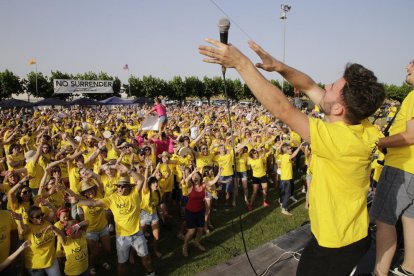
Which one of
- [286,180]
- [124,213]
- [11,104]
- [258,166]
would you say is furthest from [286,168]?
[11,104]

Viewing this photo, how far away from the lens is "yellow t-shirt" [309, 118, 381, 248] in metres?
1.60

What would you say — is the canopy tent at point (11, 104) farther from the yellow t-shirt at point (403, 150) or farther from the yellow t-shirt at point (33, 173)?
the yellow t-shirt at point (403, 150)

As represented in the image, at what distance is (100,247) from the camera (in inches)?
248

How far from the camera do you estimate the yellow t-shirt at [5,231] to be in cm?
420

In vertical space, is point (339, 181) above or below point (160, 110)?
below

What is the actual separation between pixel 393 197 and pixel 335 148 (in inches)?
60.5

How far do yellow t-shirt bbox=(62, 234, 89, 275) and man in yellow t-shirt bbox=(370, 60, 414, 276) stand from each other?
405 cm

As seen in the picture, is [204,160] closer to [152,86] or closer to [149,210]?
[149,210]

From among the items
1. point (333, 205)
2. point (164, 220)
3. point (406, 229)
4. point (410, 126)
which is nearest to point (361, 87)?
point (333, 205)

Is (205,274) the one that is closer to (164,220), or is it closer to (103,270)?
(103,270)

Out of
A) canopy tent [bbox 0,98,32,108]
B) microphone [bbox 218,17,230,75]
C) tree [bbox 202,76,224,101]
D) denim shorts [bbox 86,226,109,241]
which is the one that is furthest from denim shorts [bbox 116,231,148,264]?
tree [bbox 202,76,224,101]

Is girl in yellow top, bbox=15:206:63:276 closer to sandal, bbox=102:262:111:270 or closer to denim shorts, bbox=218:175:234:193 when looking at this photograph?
sandal, bbox=102:262:111:270

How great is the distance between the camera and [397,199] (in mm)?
2625

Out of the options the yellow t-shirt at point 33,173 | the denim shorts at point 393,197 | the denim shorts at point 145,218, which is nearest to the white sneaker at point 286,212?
the denim shorts at point 145,218
